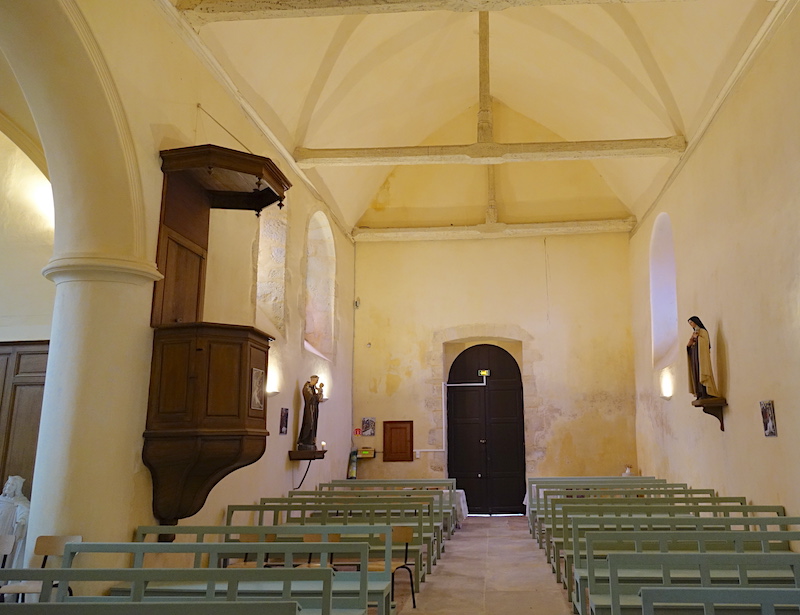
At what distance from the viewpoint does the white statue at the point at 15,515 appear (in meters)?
5.84

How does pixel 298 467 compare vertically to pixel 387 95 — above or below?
below

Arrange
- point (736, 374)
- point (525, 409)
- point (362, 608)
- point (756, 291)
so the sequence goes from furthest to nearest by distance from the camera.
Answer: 1. point (525, 409)
2. point (736, 374)
3. point (756, 291)
4. point (362, 608)

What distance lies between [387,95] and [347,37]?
171cm

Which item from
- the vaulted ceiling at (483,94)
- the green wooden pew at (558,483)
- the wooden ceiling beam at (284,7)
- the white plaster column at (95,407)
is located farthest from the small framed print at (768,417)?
the white plaster column at (95,407)

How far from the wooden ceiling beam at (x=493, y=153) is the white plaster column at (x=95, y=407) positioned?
13.7ft

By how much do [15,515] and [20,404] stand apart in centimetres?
126

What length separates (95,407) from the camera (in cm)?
476

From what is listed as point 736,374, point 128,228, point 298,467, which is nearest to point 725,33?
point 736,374

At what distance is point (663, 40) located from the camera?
775 centimetres

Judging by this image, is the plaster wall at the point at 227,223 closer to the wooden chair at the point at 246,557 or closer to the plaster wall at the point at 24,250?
the wooden chair at the point at 246,557

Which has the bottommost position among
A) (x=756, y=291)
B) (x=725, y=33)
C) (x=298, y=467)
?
(x=298, y=467)

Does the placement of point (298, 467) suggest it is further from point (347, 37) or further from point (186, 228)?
point (347, 37)

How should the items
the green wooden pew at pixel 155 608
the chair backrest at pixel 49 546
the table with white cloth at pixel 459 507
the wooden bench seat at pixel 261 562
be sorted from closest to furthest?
1. the green wooden pew at pixel 155 608
2. the wooden bench seat at pixel 261 562
3. the chair backrest at pixel 49 546
4. the table with white cloth at pixel 459 507

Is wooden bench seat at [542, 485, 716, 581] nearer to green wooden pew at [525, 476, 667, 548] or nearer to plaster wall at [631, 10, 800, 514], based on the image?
green wooden pew at [525, 476, 667, 548]
